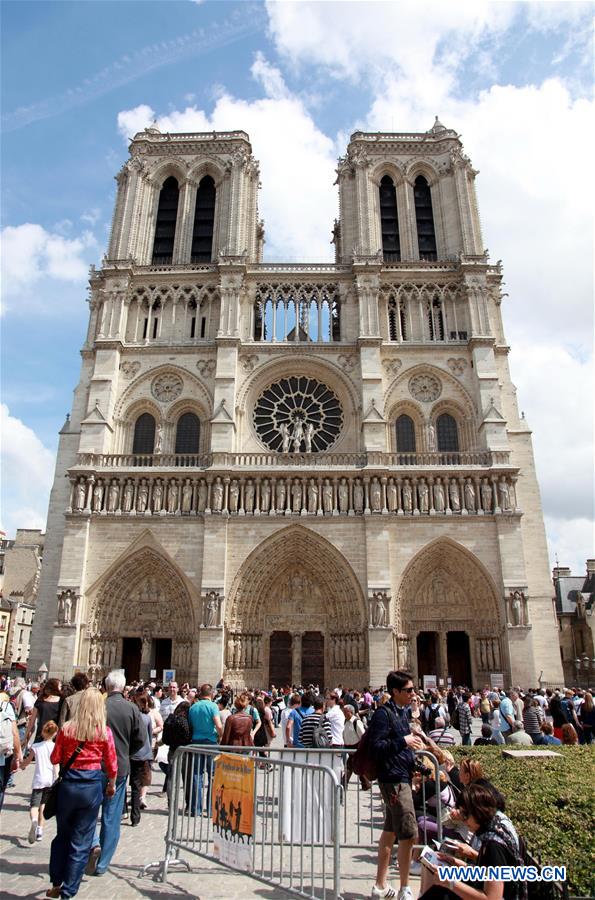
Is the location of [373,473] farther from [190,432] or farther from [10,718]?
[10,718]

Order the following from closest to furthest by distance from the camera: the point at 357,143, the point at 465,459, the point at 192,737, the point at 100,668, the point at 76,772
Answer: the point at 76,772
the point at 192,737
the point at 100,668
the point at 465,459
the point at 357,143

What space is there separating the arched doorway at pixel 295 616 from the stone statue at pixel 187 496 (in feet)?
9.61

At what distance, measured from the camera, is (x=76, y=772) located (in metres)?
4.73

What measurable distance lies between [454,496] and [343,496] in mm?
3974

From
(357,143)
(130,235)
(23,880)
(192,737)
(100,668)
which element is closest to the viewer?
(23,880)

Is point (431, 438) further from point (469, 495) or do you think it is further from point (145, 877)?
point (145, 877)

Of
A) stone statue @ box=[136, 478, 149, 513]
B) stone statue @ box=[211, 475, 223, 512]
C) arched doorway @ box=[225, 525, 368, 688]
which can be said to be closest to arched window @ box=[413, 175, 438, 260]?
stone statue @ box=[211, 475, 223, 512]

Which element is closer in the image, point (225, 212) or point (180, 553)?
point (180, 553)

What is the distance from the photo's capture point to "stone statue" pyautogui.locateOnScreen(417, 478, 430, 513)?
22859mm

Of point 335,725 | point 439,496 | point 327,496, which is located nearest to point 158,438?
point 327,496

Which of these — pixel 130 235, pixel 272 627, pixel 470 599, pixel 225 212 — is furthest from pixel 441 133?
pixel 272 627

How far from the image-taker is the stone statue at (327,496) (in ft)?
74.9

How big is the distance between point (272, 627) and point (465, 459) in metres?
9.40

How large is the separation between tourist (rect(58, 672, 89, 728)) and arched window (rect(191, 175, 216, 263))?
81.6 ft
